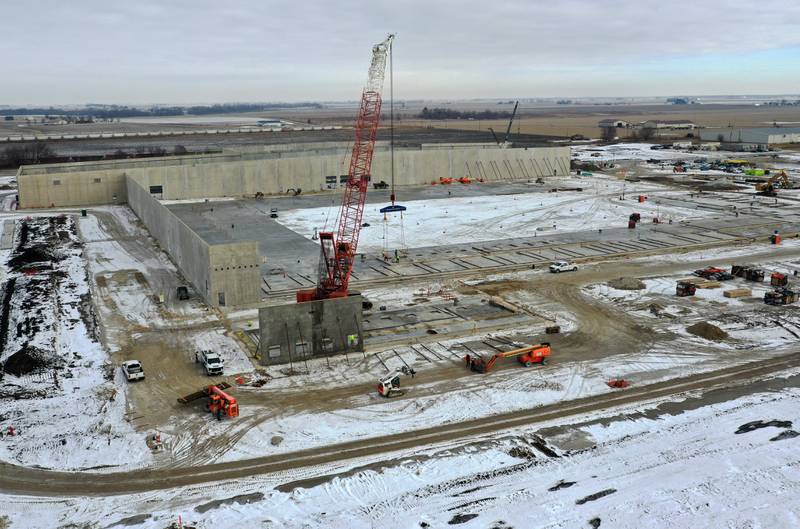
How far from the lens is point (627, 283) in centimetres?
4134

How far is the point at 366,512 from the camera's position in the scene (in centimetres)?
1886

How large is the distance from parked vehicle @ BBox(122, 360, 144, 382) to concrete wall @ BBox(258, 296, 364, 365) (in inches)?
190

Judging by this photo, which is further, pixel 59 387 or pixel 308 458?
pixel 59 387

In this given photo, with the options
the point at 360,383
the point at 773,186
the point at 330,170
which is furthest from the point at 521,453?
the point at 773,186

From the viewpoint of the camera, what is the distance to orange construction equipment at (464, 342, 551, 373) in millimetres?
28641

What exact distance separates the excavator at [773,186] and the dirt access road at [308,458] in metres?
54.9

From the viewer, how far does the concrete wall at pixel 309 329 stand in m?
29.9

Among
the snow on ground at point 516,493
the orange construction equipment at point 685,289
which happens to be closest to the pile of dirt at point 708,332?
the orange construction equipment at point 685,289

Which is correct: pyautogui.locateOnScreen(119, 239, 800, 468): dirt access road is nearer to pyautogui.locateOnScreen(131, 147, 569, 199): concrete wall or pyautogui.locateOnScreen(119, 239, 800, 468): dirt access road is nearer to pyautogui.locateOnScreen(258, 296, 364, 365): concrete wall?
pyautogui.locateOnScreen(258, 296, 364, 365): concrete wall

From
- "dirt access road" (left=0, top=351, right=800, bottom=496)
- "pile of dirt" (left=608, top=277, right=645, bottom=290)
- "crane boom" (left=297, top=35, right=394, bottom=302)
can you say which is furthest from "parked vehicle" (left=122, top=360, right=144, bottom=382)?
"pile of dirt" (left=608, top=277, right=645, bottom=290)

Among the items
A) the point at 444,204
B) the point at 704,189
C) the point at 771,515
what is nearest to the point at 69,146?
the point at 444,204

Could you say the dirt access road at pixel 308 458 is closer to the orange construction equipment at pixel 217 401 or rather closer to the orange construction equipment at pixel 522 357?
the orange construction equipment at pixel 217 401

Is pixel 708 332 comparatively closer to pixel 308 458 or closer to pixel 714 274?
pixel 714 274

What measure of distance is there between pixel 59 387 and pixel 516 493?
1802cm
